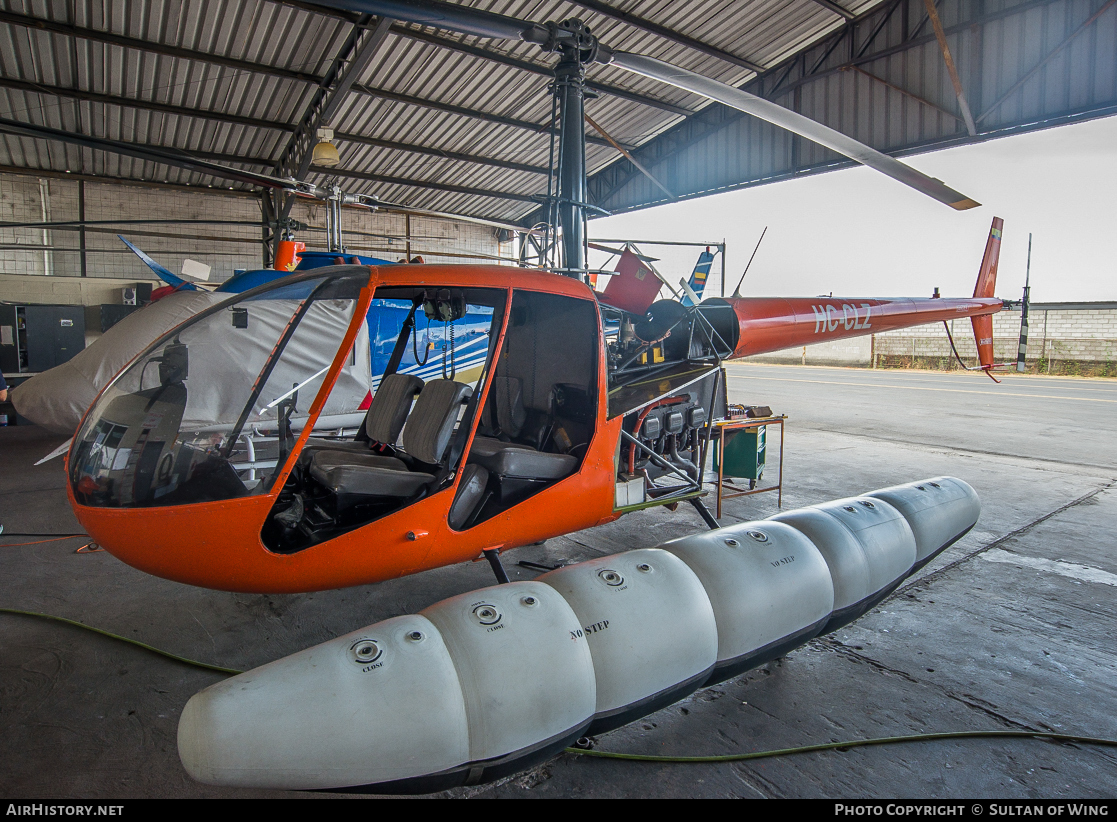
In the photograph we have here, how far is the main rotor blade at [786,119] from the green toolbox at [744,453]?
2411 mm

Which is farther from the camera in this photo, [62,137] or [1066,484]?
[1066,484]

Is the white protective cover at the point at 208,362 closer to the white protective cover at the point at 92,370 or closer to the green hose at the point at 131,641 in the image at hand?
the white protective cover at the point at 92,370

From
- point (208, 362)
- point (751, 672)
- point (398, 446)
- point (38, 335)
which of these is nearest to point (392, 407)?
point (398, 446)

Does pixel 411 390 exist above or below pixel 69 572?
above

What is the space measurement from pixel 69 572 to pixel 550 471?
297 centimetres

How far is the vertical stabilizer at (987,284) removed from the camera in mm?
6832

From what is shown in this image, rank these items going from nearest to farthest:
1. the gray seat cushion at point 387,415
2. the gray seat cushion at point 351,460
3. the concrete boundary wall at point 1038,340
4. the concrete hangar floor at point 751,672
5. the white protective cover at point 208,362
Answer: the concrete hangar floor at point 751,672, the gray seat cushion at point 351,460, the gray seat cushion at point 387,415, the white protective cover at point 208,362, the concrete boundary wall at point 1038,340

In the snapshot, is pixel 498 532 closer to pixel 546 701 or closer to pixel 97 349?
pixel 546 701

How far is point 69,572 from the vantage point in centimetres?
360

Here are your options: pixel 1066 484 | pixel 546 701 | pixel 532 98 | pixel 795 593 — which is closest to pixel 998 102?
pixel 1066 484

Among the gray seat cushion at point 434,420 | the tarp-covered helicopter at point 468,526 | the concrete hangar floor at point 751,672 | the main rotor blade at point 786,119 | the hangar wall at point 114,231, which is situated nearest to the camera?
the tarp-covered helicopter at point 468,526

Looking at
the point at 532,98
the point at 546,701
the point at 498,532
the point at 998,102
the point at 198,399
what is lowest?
the point at 546,701

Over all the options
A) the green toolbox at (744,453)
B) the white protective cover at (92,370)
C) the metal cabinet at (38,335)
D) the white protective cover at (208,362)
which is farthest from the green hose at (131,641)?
the metal cabinet at (38,335)
